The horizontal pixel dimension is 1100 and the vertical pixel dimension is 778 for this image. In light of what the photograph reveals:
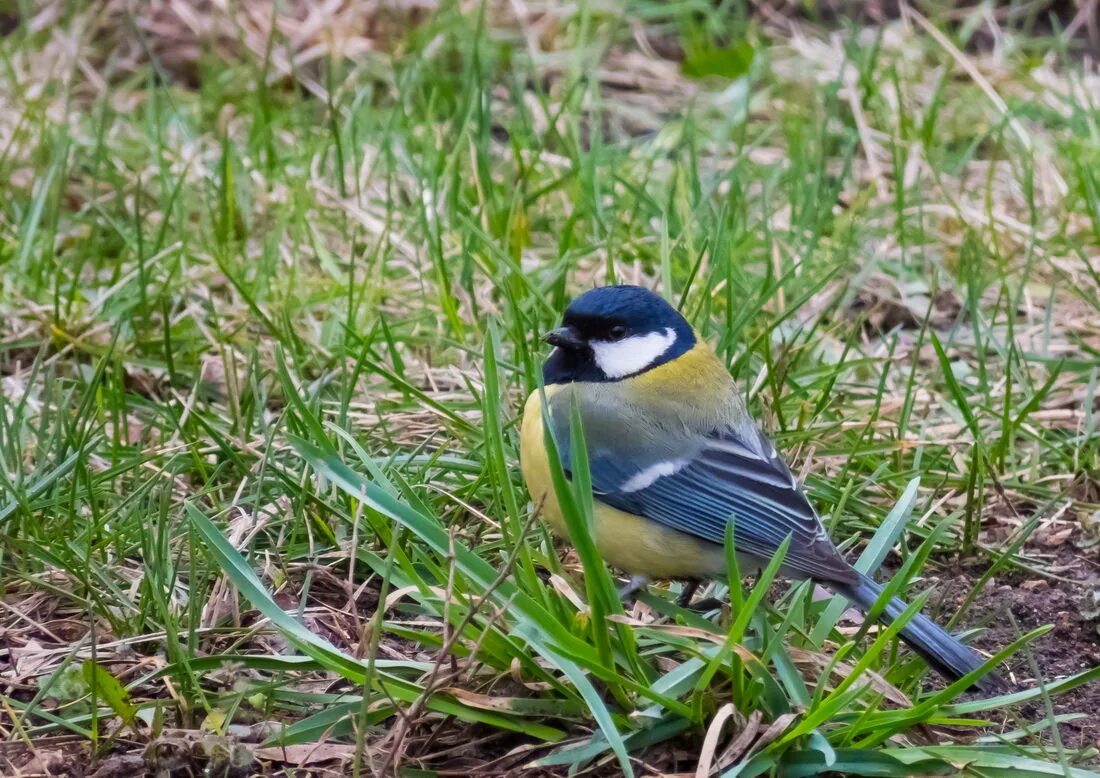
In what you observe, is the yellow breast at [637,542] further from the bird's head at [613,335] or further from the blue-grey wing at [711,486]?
the bird's head at [613,335]

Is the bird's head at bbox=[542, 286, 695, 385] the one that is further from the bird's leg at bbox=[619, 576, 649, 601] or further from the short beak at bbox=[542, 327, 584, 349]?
the bird's leg at bbox=[619, 576, 649, 601]

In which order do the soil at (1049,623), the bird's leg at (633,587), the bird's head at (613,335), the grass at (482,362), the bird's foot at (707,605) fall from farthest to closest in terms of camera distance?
the bird's head at (613,335) < the bird's foot at (707,605) < the bird's leg at (633,587) < the soil at (1049,623) < the grass at (482,362)

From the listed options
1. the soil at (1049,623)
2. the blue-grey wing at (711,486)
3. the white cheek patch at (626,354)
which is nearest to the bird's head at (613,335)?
the white cheek patch at (626,354)

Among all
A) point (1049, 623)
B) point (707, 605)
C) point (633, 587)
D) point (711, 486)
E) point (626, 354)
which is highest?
point (626, 354)

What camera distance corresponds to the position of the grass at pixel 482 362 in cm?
217

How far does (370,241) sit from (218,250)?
20.1 inches

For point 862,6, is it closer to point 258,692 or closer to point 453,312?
point 453,312

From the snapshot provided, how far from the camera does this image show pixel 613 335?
2.86m

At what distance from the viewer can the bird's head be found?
9.36ft

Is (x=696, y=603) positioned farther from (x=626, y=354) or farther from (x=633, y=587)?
(x=626, y=354)

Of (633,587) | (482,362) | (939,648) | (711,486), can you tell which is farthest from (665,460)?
(482,362)

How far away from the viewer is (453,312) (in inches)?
144

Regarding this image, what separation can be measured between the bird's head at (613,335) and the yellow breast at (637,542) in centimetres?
29

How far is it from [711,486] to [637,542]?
0.18 metres
